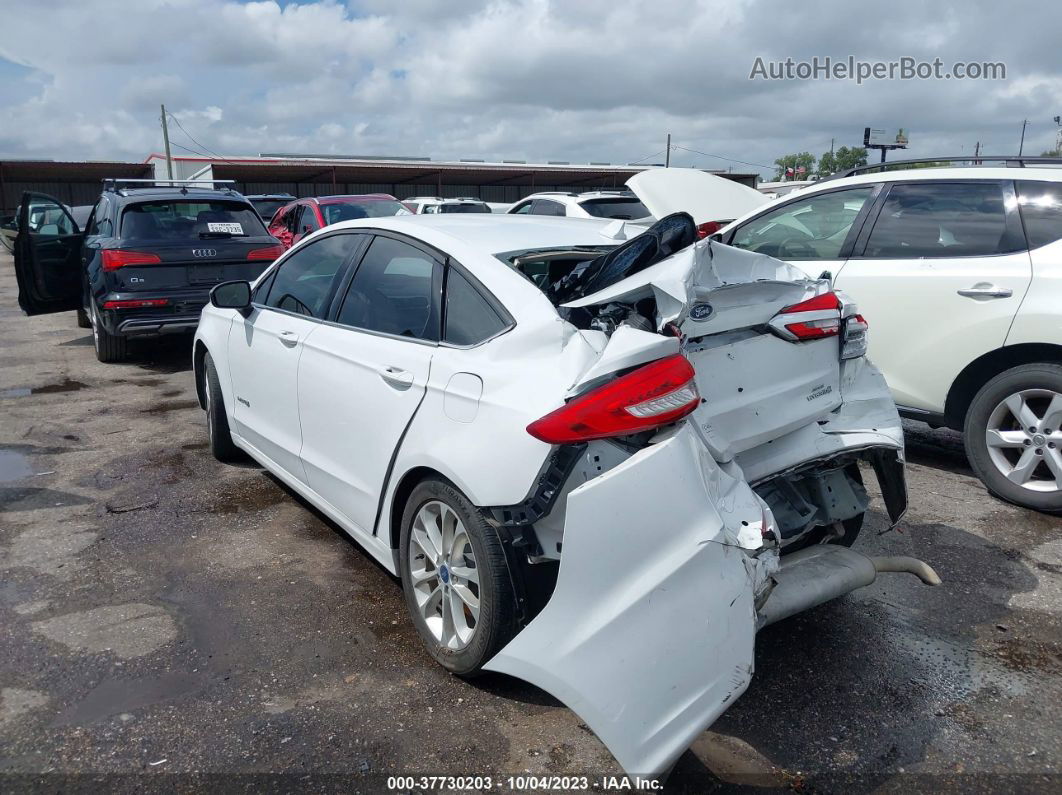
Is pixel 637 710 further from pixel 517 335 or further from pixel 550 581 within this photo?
pixel 517 335

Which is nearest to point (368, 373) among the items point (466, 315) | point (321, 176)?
point (466, 315)

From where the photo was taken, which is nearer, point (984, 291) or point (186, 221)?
Result: point (984, 291)

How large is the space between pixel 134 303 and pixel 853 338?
698cm

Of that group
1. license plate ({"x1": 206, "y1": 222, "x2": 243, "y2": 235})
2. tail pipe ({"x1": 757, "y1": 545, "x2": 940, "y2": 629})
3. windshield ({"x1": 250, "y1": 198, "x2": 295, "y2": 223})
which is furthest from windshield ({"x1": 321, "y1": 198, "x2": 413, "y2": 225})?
tail pipe ({"x1": 757, "y1": 545, "x2": 940, "y2": 629})

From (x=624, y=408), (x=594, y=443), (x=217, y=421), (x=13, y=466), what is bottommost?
(x=13, y=466)

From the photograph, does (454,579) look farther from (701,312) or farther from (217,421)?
(217,421)

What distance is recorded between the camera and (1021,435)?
4.63 meters

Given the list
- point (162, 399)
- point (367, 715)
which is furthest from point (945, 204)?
point (162, 399)

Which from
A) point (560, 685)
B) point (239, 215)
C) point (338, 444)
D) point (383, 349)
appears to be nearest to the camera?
point (560, 685)

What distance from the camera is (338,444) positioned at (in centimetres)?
366

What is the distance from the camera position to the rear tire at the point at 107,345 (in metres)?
8.85

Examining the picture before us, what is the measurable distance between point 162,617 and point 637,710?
2234 mm

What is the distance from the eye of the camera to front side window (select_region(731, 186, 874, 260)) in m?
5.46

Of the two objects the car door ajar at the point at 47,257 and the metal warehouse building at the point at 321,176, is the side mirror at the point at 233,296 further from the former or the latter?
the metal warehouse building at the point at 321,176
